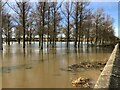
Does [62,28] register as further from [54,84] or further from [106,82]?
[106,82]

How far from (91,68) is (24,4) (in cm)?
1474

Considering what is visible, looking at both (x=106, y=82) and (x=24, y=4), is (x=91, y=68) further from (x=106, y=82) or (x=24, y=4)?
(x=24, y=4)

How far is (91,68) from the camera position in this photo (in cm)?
1048

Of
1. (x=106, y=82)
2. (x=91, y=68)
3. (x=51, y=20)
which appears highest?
(x=51, y=20)

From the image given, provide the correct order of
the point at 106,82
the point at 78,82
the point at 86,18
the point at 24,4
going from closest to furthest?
the point at 106,82 → the point at 78,82 → the point at 24,4 → the point at 86,18

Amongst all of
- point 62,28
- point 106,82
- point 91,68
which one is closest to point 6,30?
point 62,28

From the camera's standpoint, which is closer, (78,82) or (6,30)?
(78,82)

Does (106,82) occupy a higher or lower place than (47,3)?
lower

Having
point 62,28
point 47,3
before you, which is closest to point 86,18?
point 62,28

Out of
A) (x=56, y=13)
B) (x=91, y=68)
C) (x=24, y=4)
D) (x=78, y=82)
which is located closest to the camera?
(x=78, y=82)

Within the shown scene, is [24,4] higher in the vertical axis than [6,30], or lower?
higher

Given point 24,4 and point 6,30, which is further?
point 6,30

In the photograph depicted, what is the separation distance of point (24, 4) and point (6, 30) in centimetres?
897

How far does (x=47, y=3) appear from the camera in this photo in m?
25.5
